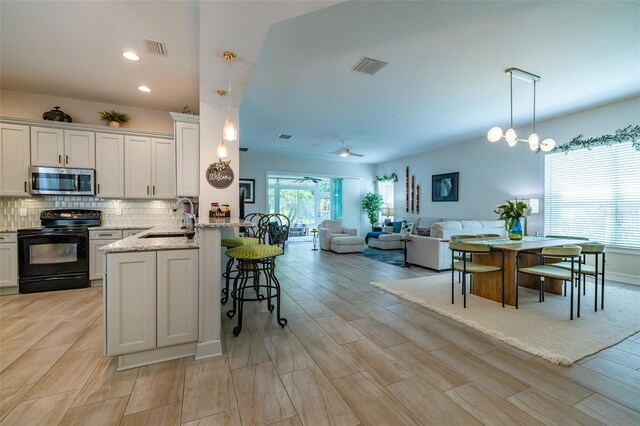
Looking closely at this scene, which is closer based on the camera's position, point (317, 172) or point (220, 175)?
point (220, 175)

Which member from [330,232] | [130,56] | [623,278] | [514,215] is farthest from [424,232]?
[130,56]

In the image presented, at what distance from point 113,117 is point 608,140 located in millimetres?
8128

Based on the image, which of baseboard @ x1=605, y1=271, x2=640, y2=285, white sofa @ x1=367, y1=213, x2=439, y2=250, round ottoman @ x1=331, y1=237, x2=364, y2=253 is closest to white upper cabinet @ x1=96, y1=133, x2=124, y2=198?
round ottoman @ x1=331, y1=237, x2=364, y2=253

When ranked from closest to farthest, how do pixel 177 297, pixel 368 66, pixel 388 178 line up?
pixel 177 297 → pixel 368 66 → pixel 388 178

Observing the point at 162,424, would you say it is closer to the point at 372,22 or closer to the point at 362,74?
the point at 372,22

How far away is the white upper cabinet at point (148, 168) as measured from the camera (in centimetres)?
434

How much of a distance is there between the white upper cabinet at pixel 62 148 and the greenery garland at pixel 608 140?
8.14 m

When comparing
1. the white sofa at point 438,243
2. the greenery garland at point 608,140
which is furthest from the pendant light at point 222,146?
the greenery garland at point 608,140

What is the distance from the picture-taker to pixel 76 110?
14.0ft

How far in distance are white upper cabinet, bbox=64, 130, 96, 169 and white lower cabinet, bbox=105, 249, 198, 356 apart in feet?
10.4

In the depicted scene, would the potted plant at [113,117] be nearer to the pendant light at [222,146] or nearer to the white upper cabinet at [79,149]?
the white upper cabinet at [79,149]

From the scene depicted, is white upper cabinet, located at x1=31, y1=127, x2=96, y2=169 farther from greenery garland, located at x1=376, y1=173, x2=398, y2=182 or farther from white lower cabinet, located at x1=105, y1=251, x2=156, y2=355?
greenery garland, located at x1=376, y1=173, x2=398, y2=182

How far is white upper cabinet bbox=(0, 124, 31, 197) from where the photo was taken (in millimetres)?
3740

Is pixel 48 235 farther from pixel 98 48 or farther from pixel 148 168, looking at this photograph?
pixel 98 48
